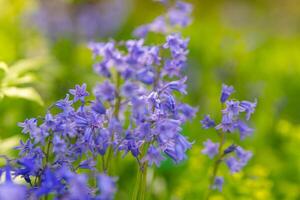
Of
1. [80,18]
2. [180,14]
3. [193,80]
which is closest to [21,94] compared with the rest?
[180,14]

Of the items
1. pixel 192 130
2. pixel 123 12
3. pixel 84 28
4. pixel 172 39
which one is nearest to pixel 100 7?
pixel 123 12

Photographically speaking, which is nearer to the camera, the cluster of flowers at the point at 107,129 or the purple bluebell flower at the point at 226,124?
the cluster of flowers at the point at 107,129

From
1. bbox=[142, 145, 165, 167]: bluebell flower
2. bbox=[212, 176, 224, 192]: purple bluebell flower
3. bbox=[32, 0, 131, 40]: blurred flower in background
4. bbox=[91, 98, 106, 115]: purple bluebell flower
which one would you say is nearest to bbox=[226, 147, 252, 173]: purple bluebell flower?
bbox=[212, 176, 224, 192]: purple bluebell flower

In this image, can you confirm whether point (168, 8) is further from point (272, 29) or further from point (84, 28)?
point (272, 29)

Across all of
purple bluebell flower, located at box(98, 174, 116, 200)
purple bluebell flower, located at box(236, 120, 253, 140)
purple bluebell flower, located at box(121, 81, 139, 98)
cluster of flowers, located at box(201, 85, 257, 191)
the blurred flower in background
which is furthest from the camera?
the blurred flower in background

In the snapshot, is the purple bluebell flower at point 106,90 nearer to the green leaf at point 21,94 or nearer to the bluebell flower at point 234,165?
the bluebell flower at point 234,165

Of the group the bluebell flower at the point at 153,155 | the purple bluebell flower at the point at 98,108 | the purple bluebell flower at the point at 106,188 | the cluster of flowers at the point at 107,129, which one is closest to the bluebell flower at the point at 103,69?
the cluster of flowers at the point at 107,129

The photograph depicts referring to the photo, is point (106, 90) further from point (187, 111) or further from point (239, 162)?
point (239, 162)

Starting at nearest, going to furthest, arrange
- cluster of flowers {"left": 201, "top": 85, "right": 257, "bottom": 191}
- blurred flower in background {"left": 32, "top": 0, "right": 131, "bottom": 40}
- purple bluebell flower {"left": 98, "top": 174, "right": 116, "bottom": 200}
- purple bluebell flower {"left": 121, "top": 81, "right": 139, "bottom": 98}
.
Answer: purple bluebell flower {"left": 98, "top": 174, "right": 116, "bottom": 200} → purple bluebell flower {"left": 121, "top": 81, "right": 139, "bottom": 98} → cluster of flowers {"left": 201, "top": 85, "right": 257, "bottom": 191} → blurred flower in background {"left": 32, "top": 0, "right": 131, "bottom": 40}

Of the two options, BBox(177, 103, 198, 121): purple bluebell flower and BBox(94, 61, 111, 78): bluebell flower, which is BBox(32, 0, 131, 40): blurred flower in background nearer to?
BBox(177, 103, 198, 121): purple bluebell flower
